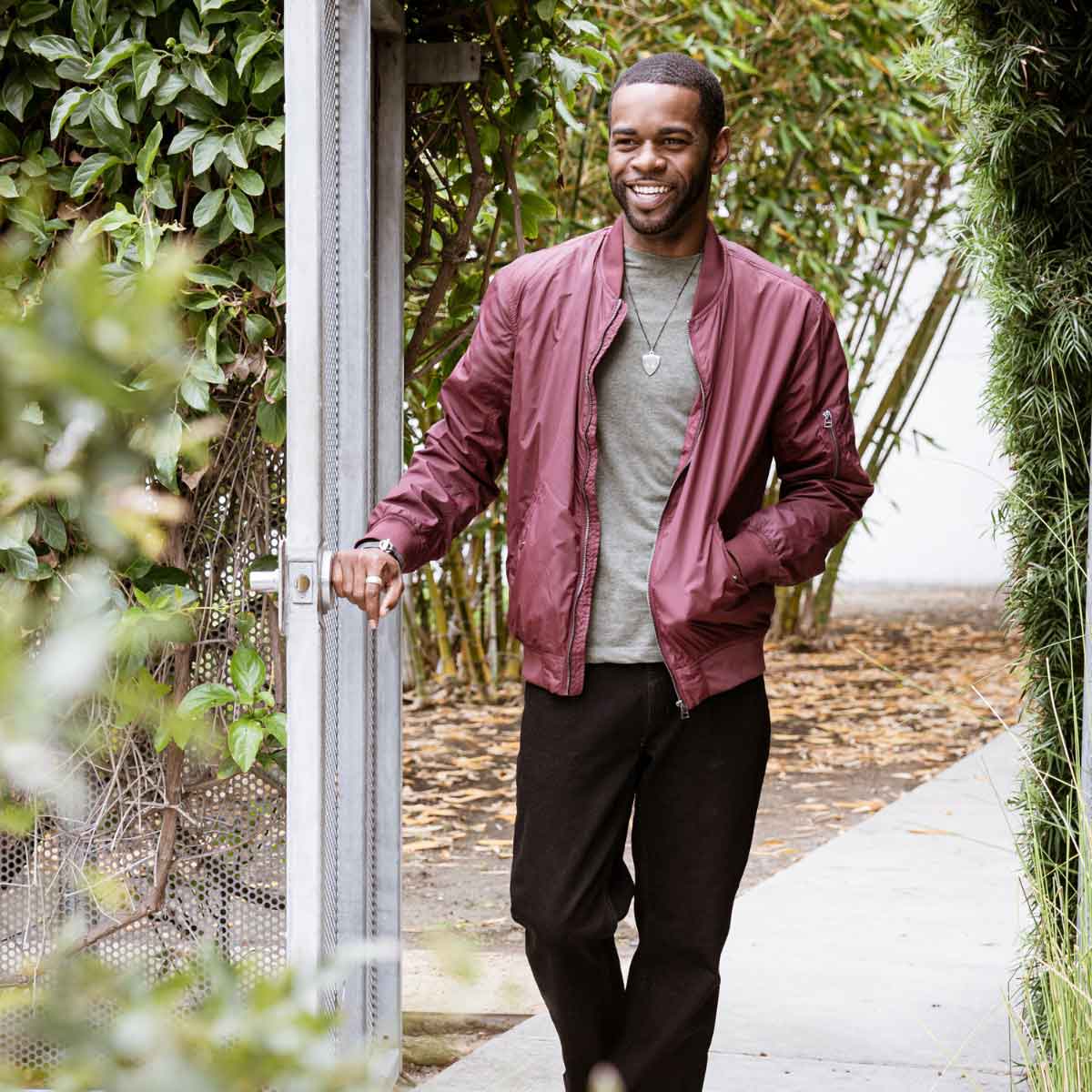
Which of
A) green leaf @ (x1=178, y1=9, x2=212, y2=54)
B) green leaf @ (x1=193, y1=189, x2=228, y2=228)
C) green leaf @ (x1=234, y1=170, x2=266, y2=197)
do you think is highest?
green leaf @ (x1=178, y1=9, x2=212, y2=54)

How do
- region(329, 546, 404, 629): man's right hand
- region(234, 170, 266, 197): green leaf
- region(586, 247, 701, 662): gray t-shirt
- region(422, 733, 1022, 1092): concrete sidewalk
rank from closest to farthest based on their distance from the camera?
1. region(329, 546, 404, 629): man's right hand
2. region(586, 247, 701, 662): gray t-shirt
3. region(234, 170, 266, 197): green leaf
4. region(422, 733, 1022, 1092): concrete sidewalk

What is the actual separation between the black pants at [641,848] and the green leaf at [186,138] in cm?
114

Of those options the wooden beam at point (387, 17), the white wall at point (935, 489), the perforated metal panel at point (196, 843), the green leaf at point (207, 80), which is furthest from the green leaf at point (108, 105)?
the white wall at point (935, 489)

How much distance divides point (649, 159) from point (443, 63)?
84 centimetres

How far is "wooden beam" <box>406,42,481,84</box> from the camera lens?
2932 millimetres

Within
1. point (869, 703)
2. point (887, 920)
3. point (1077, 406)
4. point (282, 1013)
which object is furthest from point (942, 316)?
point (282, 1013)

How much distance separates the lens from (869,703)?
8.66m

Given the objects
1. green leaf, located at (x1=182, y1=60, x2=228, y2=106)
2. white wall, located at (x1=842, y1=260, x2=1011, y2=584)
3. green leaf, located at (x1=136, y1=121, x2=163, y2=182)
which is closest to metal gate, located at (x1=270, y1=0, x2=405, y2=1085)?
green leaf, located at (x1=182, y1=60, x2=228, y2=106)

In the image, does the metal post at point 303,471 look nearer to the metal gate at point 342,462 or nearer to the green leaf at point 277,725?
the metal gate at point 342,462

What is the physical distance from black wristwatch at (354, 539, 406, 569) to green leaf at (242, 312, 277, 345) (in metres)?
0.60

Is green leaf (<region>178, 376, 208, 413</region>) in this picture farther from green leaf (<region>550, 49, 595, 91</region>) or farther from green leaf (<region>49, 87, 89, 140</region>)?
green leaf (<region>550, 49, 595, 91</region>)

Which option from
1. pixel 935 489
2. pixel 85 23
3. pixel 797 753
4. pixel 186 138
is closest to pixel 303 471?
pixel 186 138

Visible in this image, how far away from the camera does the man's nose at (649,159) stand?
89.9 inches

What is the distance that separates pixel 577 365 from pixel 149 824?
4.18 ft
